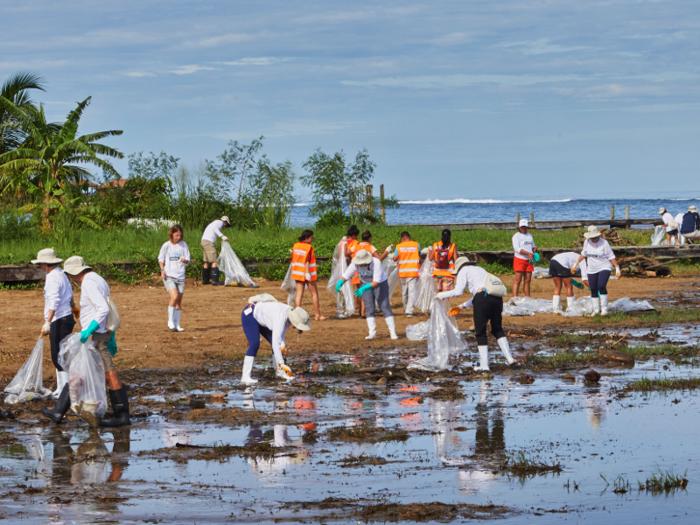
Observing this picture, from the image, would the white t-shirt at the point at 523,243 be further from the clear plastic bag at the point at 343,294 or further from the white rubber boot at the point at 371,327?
the white rubber boot at the point at 371,327

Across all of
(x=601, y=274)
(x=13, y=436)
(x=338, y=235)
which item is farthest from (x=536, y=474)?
(x=338, y=235)

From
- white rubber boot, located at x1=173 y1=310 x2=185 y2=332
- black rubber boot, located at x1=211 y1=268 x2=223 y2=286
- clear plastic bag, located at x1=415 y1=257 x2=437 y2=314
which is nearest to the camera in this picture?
white rubber boot, located at x1=173 y1=310 x2=185 y2=332

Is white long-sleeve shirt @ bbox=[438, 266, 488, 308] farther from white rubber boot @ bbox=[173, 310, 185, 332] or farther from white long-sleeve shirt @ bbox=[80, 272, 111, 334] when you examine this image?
white rubber boot @ bbox=[173, 310, 185, 332]

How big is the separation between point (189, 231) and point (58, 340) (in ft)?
52.5

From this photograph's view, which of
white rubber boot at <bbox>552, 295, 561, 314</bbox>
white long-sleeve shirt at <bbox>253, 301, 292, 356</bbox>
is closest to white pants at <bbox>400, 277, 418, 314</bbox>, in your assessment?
white rubber boot at <bbox>552, 295, 561, 314</bbox>

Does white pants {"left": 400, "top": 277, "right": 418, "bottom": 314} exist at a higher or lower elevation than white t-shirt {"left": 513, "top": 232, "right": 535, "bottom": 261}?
Answer: lower

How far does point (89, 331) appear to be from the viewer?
6965mm

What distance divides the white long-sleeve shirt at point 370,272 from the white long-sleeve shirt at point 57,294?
5.03 meters

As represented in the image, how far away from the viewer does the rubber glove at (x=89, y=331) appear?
6957 mm

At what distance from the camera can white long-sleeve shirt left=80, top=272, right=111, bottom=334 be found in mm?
7035

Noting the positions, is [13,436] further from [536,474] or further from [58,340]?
[536,474]

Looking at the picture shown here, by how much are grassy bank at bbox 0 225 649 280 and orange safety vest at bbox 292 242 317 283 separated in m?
6.63

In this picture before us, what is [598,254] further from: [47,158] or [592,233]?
[47,158]

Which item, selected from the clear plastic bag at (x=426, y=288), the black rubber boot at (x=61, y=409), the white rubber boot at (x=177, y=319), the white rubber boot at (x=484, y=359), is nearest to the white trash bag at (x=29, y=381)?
the black rubber boot at (x=61, y=409)
